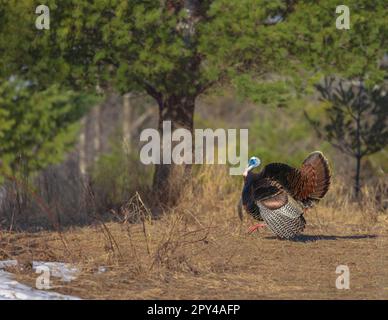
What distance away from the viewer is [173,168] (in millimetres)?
14414

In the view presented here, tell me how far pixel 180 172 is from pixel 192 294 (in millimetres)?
6430

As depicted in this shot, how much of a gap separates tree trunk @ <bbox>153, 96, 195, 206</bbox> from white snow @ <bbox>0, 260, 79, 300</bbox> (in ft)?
15.9

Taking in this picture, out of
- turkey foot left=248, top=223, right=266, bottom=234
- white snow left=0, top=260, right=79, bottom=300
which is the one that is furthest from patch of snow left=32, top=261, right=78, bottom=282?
turkey foot left=248, top=223, right=266, bottom=234

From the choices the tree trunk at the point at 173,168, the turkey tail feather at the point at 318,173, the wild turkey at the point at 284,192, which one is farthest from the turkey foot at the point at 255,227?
the tree trunk at the point at 173,168

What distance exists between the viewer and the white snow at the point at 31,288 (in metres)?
7.45

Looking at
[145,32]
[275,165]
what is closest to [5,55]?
[145,32]

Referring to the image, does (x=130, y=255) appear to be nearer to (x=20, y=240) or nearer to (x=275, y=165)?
(x=20, y=240)

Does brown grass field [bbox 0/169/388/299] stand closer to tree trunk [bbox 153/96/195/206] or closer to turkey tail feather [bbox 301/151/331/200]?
turkey tail feather [bbox 301/151/331/200]

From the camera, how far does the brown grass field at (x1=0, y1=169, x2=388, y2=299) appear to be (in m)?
8.03

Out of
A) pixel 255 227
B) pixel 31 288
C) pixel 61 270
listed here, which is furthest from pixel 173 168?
pixel 31 288

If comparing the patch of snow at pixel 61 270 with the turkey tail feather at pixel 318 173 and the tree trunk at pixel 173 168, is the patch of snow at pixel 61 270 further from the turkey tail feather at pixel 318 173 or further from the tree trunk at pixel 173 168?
the tree trunk at pixel 173 168

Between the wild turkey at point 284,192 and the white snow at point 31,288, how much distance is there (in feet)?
8.54

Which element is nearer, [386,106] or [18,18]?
[18,18]

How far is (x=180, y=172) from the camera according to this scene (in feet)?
46.6
